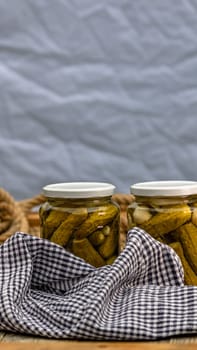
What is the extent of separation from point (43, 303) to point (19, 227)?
0.34 meters

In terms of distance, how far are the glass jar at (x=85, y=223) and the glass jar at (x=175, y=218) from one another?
0.09ft

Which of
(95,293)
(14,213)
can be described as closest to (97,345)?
(95,293)

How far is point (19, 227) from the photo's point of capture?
3.03 feet

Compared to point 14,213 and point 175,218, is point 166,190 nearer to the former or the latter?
point 175,218

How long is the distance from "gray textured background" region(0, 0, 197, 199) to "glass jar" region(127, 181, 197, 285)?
1.53 feet

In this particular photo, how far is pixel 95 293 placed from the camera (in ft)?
1.85

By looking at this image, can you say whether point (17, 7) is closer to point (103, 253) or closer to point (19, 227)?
point (19, 227)

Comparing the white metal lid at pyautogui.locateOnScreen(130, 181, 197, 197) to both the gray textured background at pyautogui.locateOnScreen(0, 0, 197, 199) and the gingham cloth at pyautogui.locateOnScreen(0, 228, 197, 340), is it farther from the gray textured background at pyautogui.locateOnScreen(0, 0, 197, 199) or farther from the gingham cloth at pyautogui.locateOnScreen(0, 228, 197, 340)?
the gray textured background at pyautogui.locateOnScreen(0, 0, 197, 199)

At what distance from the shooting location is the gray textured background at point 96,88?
1102mm

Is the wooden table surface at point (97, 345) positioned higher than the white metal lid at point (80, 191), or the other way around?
the white metal lid at point (80, 191)

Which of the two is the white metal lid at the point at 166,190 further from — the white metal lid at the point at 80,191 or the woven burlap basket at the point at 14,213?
the woven burlap basket at the point at 14,213

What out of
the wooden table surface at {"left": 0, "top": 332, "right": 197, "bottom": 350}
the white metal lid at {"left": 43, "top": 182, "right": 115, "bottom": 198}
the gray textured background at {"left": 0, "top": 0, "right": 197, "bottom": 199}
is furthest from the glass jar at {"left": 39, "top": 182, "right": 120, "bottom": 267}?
the gray textured background at {"left": 0, "top": 0, "right": 197, "bottom": 199}

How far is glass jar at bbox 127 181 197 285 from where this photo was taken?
0.64 m

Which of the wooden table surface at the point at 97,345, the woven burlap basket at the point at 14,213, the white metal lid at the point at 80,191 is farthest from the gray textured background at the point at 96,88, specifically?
the wooden table surface at the point at 97,345
